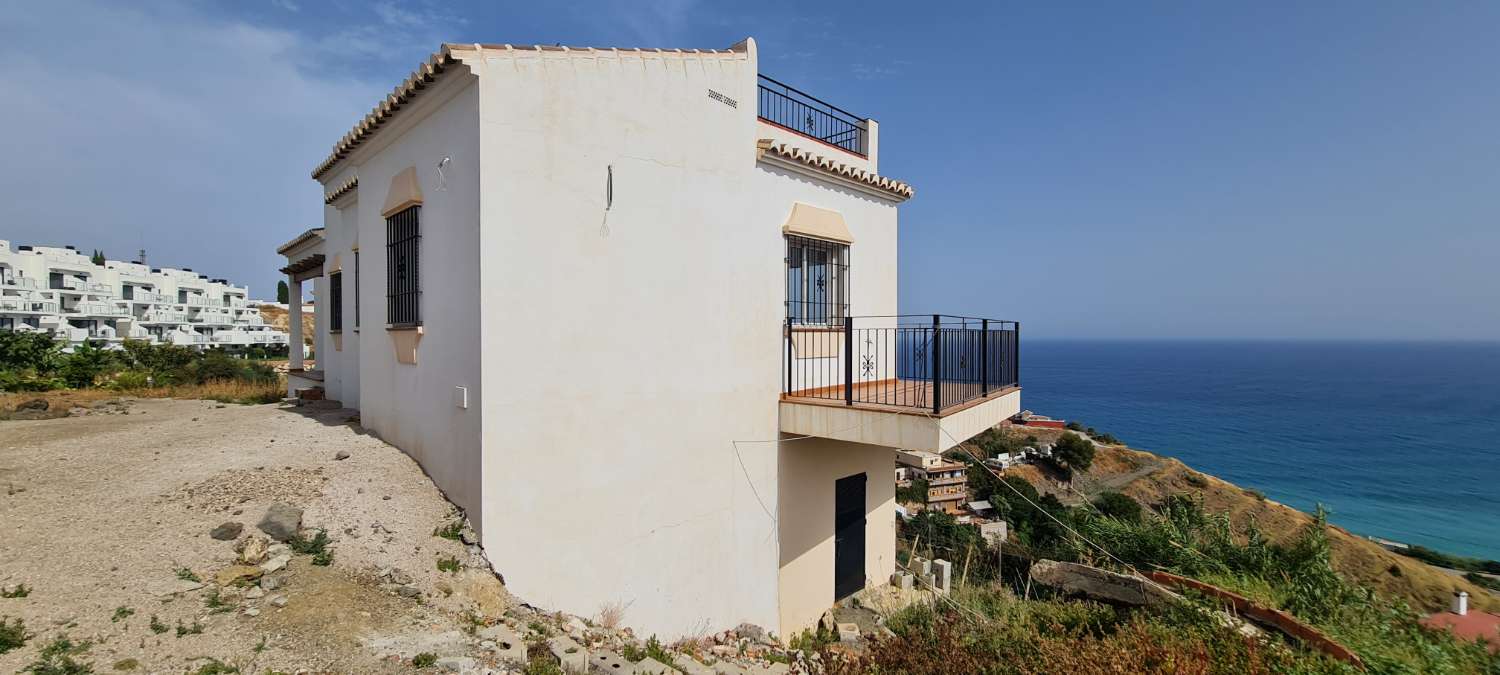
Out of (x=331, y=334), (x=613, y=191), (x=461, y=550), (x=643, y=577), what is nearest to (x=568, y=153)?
(x=613, y=191)

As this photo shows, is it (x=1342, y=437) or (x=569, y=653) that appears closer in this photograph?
(x=569, y=653)

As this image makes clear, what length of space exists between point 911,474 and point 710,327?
136 ft

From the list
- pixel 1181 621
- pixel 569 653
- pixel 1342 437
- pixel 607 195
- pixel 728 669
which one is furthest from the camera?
pixel 1342 437

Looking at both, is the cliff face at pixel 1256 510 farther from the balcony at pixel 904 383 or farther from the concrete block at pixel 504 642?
the concrete block at pixel 504 642

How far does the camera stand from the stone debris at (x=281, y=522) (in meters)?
5.36

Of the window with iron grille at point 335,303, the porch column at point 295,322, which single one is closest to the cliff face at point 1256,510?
the window with iron grille at point 335,303

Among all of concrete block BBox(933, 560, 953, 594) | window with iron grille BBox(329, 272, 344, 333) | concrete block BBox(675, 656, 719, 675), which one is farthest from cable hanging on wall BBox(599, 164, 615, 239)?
window with iron grille BBox(329, 272, 344, 333)

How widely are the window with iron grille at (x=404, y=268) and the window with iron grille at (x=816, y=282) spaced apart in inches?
181

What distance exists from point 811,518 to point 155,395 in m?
15.9

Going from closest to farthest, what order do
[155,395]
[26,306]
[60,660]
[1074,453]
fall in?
[60,660] → [155,395] → [26,306] → [1074,453]

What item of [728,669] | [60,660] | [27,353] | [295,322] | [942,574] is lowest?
[942,574]

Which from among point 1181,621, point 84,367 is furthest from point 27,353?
point 1181,621

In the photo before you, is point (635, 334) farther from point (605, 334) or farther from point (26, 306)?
point (26, 306)

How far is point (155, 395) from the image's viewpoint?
14305mm
